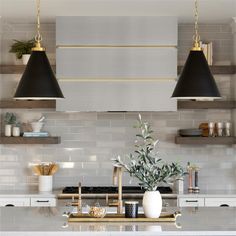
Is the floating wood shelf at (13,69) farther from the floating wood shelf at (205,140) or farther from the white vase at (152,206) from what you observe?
the white vase at (152,206)

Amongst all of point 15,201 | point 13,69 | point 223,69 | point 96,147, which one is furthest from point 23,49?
point 223,69

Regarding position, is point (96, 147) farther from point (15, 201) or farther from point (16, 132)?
point (15, 201)

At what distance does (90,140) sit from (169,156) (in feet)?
3.08

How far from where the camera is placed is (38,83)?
4.19 metres

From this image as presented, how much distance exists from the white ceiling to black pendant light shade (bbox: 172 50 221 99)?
195 centimetres

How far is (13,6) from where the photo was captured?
252 inches

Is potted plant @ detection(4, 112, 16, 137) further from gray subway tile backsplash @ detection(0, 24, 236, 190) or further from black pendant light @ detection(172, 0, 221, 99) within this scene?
black pendant light @ detection(172, 0, 221, 99)

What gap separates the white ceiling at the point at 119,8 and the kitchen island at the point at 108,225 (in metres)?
2.47

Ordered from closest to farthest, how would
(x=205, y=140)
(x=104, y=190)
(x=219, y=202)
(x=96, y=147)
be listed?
(x=219, y=202) < (x=104, y=190) < (x=205, y=140) < (x=96, y=147)

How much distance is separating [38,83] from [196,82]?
107 centimetres

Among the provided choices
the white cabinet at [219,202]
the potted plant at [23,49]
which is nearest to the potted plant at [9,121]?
the potted plant at [23,49]

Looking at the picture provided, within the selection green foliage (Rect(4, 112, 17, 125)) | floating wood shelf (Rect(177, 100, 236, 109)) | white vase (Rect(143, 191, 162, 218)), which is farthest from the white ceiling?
white vase (Rect(143, 191, 162, 218))

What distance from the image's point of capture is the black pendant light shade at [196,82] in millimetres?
4184

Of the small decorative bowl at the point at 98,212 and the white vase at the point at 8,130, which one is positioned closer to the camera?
the small decorative bowl at the point at 98,212
